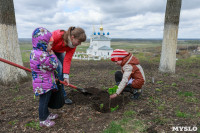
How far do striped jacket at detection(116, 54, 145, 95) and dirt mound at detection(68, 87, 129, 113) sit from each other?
0.46 metres

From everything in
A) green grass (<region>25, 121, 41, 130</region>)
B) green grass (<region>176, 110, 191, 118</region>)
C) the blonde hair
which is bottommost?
green grass (<region>25, 121, 41, 130</region>)

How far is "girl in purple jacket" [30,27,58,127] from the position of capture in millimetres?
2814

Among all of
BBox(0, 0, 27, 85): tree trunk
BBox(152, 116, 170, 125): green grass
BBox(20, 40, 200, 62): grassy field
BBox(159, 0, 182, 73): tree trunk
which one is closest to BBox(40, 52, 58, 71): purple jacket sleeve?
BBox(152, 116, 170, 125): green grass

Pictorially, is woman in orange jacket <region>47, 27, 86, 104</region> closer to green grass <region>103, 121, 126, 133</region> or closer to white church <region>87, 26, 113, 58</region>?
green grass <region>103, 121, 126, 133</region>

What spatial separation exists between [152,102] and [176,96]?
91 cm

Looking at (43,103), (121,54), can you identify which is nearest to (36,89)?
(43,103)

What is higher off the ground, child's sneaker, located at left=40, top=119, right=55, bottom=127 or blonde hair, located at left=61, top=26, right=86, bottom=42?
blonde hair, located at left=61, top=26, right=86, bottom=42

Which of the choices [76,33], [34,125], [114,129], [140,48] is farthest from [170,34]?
[140,48]

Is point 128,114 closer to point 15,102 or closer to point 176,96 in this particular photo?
point 176,96

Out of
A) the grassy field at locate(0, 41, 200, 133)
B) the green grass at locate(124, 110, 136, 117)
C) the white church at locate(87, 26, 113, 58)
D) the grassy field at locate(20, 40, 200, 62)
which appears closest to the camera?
the grassy field at locate(0, 41, 200, 133)

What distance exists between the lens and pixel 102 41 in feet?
79.7

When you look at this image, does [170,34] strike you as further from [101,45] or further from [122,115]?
[101,45]

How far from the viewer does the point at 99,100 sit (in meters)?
4.35

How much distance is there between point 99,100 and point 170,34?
4.86 meters
